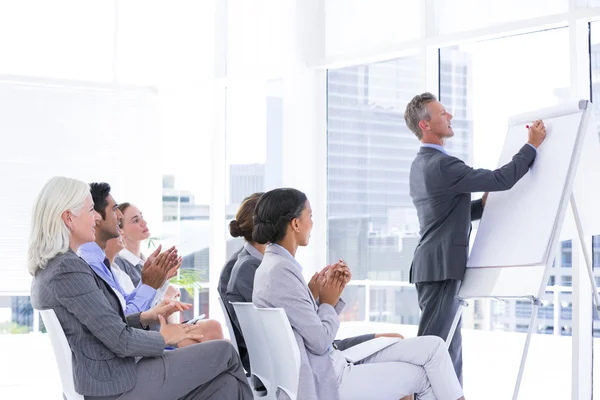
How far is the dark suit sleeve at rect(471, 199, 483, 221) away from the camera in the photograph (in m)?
4.17

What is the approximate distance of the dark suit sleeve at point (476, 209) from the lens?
417 cm

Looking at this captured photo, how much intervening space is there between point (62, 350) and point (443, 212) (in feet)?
6.58

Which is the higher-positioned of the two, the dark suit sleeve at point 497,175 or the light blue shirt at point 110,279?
the dark suit sleeve at point 497,175

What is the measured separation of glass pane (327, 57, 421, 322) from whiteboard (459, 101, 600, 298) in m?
1.91

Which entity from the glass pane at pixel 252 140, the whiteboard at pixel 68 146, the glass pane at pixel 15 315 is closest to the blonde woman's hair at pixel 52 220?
the glass pane at pixel 252 140

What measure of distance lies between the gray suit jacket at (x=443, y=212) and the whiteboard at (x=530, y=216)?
0.30ft

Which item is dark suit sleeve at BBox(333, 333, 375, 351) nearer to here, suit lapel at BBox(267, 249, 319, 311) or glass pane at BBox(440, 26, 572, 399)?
suit lapel at BBox(267, 249, 319, 311)

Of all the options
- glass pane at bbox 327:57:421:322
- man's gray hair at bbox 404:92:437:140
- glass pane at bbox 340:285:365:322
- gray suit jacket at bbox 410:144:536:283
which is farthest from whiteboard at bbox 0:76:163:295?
gray suit jacket at bbox 410:144:536:283

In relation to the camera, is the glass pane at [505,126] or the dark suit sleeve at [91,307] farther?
the glass pane at [505,126]

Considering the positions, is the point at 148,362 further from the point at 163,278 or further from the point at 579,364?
the point at 579,364

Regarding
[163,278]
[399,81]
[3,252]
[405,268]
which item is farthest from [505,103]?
[3,252]

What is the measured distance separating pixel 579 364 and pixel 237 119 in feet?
12.1

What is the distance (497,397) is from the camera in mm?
5688

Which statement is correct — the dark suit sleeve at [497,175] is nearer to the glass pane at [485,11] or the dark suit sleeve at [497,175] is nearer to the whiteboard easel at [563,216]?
the whiteboard easel at [563,216]
